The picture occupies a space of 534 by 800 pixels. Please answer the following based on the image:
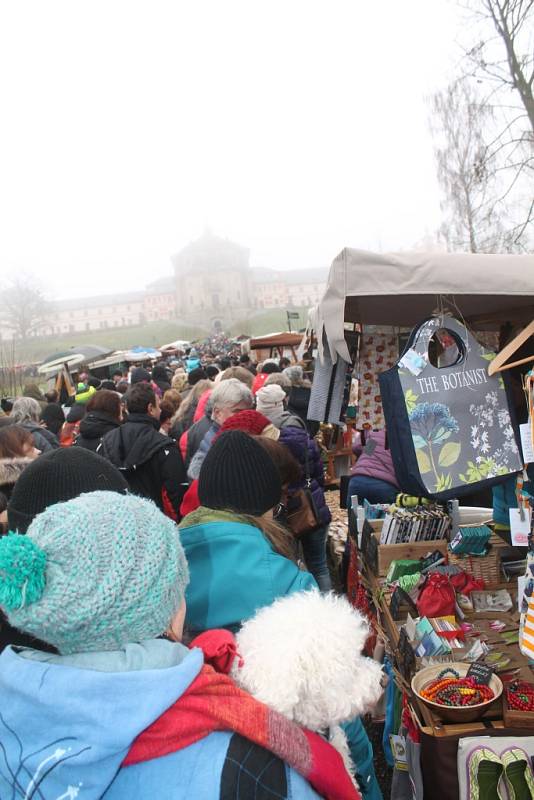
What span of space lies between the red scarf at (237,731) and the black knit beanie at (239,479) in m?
0.95

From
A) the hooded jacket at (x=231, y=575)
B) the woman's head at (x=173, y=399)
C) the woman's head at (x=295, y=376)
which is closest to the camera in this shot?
the hooded jacket at (x=231, y=575)

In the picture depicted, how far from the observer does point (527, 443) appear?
87.1 inches

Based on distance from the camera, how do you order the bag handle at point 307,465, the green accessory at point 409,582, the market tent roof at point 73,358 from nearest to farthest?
the green accessory at point 409,582
the bag handle at point 307,465
the market tent roof at point 73,358

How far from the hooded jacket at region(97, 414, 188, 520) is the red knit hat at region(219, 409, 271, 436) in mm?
628

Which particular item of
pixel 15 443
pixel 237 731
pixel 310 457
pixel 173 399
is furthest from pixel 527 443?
pixel 173 399

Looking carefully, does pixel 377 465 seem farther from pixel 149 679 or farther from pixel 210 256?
pixel 210 256

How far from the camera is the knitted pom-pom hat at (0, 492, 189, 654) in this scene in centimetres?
103

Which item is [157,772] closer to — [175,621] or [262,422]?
[175,621]

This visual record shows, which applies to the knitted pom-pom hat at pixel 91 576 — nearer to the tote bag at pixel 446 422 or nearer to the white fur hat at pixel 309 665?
the white fur hat at pixel 309 665

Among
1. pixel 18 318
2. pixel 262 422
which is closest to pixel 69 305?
pixel 18 318

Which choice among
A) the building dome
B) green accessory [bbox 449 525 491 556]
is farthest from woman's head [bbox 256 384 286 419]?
the building dome

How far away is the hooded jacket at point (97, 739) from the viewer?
985 mm

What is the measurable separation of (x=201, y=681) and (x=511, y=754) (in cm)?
155

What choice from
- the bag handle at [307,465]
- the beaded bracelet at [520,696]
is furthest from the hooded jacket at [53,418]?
the beaded bracelet at [520,696]
